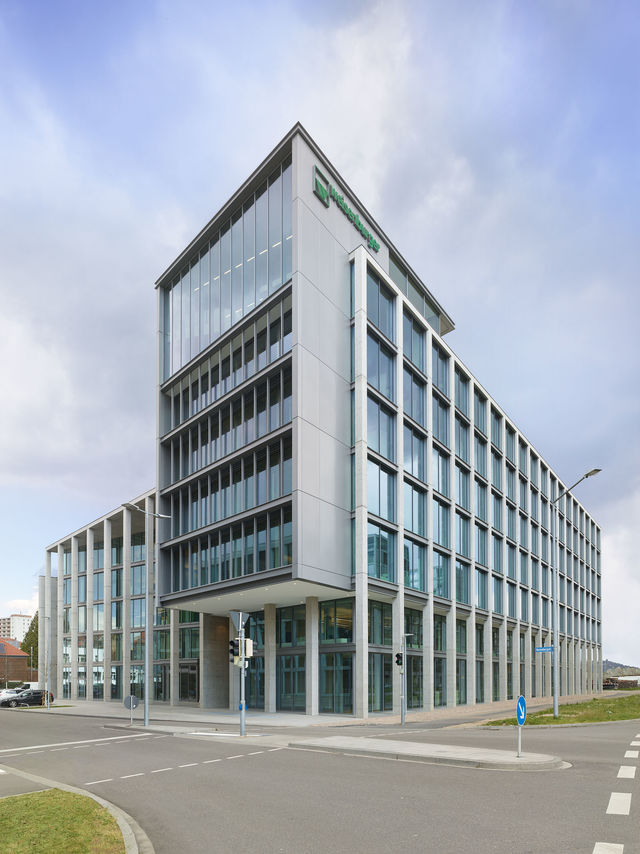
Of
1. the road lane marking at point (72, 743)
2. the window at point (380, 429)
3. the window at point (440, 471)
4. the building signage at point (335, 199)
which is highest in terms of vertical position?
the building signage at point (335, 199)

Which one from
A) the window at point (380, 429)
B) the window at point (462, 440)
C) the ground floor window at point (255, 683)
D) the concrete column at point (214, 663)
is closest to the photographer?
the window at point (380, 429)

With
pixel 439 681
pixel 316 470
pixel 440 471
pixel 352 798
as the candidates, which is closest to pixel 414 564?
pixel 440 471

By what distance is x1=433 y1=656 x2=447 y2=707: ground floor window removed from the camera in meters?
50.4

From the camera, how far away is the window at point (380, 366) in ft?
148

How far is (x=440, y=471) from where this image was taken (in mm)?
54094

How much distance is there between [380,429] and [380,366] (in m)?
4.00

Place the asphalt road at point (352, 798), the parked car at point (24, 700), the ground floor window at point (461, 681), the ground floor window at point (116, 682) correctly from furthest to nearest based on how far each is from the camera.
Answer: the ground floor window at point (116, 682) < the parked car at point (24, 700) < the ground floor window at point (461, 681) < the asphalt road at point (352, 798)

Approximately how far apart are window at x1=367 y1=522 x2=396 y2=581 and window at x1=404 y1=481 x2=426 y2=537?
2.84 metres

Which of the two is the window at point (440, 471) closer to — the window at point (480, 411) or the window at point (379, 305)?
the window at point (480, 411)

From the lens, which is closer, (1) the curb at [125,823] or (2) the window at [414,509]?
(1) the curb at [125,823]

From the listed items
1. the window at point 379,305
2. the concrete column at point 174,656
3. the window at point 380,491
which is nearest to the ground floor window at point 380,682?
the window at point 380,491

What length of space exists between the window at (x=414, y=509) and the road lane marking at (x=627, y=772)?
100 ft

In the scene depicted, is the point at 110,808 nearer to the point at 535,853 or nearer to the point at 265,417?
the point at 535,853

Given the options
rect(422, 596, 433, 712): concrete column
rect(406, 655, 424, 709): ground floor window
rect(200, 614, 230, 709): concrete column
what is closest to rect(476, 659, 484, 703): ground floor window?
rect(422, 596, 433, 712): concrete column
